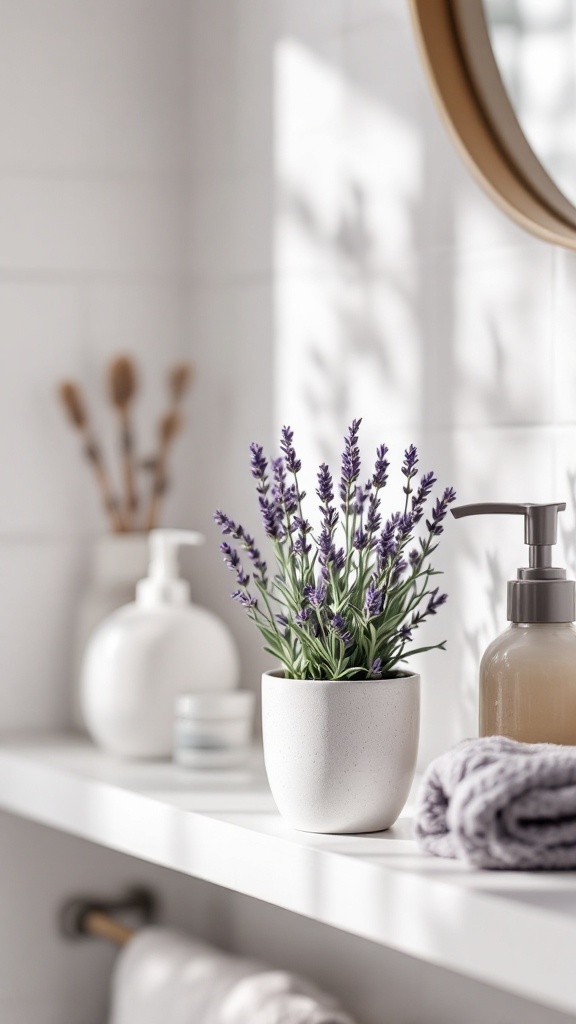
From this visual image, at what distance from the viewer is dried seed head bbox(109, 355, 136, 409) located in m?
1.12

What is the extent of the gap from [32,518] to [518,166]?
1.66 ft

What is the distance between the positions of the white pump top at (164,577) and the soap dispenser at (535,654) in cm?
36

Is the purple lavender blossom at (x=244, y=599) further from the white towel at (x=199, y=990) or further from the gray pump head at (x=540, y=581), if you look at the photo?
the white towel at (x=199, y=990)

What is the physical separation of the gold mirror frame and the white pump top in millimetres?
370

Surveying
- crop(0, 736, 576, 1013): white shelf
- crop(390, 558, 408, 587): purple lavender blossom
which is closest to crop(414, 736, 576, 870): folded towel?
crop(0, 736, 576, 1013): white shelf

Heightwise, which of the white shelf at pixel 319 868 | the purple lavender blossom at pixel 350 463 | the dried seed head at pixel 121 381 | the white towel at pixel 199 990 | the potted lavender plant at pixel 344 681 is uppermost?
the dried seed head at pixel 121 381

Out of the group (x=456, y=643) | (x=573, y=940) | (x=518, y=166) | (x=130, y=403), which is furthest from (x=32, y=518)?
(x=573, y=940)

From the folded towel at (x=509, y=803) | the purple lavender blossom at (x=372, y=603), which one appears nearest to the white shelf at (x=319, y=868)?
the folded towel at (x=509, y=803)

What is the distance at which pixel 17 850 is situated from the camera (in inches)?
43.7

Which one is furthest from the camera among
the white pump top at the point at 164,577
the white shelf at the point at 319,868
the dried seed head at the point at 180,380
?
the dried seed head at the point at 180,380

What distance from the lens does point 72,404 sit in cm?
110

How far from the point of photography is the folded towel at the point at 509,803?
1.94 ft

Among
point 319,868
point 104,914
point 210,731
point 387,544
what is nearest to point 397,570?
point 387,544

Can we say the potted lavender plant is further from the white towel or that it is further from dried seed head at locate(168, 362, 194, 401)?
dried seed head at locate(168, 362, 194, 401)
